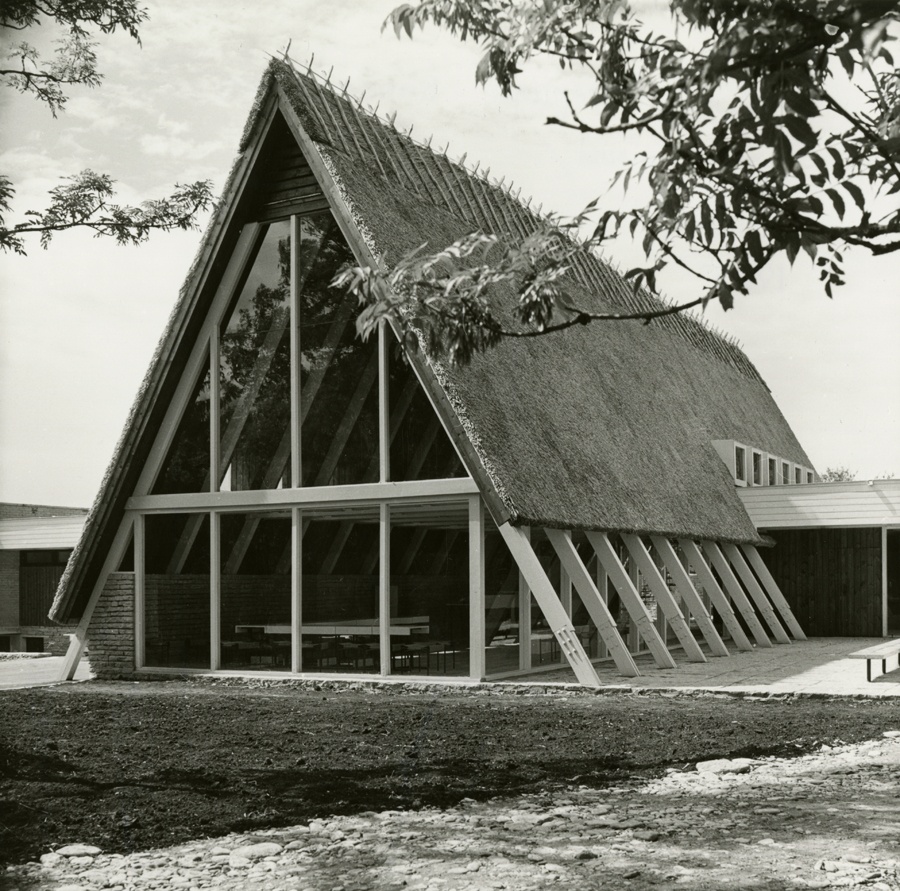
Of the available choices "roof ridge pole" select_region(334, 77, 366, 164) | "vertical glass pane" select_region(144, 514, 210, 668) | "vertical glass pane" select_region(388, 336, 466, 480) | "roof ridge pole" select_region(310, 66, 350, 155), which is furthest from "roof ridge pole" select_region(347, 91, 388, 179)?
"vertical glass pane" select_region(144, 514, 210, 668)

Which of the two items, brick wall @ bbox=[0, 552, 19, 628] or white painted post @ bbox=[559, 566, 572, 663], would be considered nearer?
white painted post @ bbox=[559, 566, 572, 663]

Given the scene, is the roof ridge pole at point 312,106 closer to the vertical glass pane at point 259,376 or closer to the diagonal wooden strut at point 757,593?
the vertical glass pane at point 259,376

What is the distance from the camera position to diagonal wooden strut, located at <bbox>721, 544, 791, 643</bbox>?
2250cm

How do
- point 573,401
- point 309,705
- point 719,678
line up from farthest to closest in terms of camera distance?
point 573,401
point 719,678
point 309,705

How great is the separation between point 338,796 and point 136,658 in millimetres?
10273

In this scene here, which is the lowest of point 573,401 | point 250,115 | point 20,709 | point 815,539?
Result: point 20,709

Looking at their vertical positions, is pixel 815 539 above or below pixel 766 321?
below

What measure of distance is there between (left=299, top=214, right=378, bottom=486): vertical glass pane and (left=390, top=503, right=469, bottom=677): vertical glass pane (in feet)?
3.56

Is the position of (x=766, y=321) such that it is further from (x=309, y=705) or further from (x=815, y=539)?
(x=309, y=705)

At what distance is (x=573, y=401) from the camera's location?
1803cm

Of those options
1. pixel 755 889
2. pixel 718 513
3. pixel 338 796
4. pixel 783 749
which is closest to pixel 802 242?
pixel 755 889

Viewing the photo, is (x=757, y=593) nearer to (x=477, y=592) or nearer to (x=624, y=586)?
(x=624, y=586)

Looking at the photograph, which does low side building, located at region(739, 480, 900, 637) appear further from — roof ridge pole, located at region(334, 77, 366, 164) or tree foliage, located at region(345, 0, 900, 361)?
tree foliage, located at region(345, 0, 900, 361)

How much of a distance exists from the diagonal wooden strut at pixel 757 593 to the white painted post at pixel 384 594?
9.36 m
